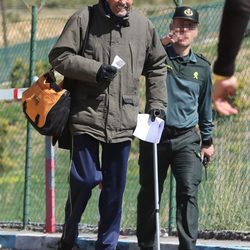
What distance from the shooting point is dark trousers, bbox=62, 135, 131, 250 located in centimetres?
819

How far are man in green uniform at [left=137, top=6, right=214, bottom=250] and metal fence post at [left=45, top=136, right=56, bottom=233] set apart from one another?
64.3 inches

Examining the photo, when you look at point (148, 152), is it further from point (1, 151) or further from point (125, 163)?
point (1, 151)

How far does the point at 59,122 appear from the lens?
8.19 m

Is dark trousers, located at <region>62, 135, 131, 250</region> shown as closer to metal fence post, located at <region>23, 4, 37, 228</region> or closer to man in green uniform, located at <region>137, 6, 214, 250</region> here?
man in green uniform, located at <region>137, 6, 214, 250</region>

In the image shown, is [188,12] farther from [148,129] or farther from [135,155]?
[135,155]

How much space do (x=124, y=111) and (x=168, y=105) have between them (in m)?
0.56

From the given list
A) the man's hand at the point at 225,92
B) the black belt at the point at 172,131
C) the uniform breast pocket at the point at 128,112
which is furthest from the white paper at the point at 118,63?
the man's hand at the point at 225,92

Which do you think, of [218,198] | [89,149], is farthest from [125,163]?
[218,198]

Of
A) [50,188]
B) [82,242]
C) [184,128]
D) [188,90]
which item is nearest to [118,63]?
[188,90]

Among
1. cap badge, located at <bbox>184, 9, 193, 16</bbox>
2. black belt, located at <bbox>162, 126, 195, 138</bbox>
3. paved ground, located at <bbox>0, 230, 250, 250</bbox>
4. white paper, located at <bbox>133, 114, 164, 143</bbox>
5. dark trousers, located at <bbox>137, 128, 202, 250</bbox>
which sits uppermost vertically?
cap badge, located at <bbox>184, 9, 193, 16</bbox>

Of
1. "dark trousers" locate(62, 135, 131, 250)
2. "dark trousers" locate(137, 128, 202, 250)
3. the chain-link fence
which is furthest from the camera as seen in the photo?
the chain-link fence

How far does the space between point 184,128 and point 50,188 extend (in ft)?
7.00

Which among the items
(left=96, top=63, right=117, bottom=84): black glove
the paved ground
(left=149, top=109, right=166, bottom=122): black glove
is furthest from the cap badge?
the paved ground

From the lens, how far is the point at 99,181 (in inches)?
326
